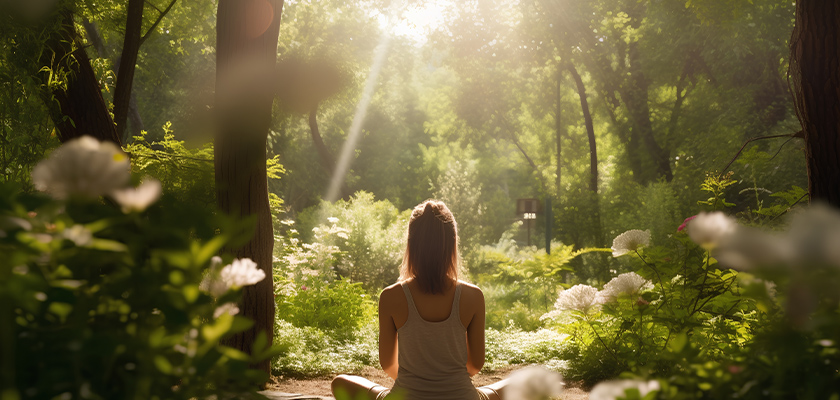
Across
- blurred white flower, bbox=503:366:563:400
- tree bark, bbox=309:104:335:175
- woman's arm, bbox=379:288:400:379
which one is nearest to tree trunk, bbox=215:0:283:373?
woman's arm, bbox=379:288:400:379

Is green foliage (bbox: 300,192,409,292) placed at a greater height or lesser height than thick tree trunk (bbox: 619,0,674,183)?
lesser

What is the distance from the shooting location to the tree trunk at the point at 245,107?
14.2ft

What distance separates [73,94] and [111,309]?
4.31m

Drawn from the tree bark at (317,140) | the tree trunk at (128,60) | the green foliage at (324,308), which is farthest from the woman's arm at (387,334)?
the tree bark at (317,140)

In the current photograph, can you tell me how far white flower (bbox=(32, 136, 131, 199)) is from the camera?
774mm

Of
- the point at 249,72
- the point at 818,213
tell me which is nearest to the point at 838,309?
the point at 818,213

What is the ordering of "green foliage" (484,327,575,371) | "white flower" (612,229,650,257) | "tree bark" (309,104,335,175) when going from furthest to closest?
"tree bark" (309,104,335,175)
"green foliage" (484,327,575,371)
"white flower" (612,229,650,257)

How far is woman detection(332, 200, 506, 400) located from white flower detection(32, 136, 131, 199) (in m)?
2.12

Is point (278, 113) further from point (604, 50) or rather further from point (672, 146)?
point (672, 146)

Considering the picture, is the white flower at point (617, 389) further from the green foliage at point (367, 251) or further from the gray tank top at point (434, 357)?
the green foliage at point (367, 251)

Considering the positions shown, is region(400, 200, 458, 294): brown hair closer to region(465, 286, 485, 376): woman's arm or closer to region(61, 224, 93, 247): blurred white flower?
region(465, 286, 485, 376): woman's arm

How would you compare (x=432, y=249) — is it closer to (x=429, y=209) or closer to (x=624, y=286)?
(x=429, y=209)

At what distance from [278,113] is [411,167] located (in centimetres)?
2052

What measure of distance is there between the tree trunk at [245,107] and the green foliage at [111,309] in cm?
348
